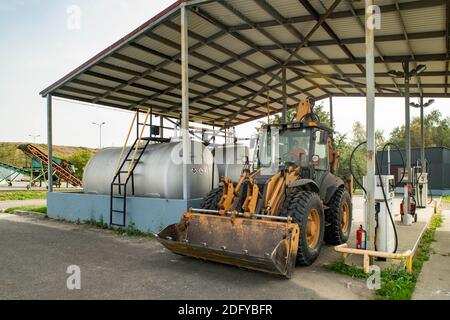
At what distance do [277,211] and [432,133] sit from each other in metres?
52.7

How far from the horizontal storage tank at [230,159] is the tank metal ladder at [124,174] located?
3.04 meters

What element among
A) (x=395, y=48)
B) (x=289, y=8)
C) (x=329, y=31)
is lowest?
(x=395, y=48)

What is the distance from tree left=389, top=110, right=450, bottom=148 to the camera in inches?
1877

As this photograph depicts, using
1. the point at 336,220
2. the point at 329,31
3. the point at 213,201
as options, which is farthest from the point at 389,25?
the point at 213,201

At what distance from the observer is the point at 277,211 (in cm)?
575

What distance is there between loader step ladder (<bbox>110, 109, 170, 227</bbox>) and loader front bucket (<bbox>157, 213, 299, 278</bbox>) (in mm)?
3503

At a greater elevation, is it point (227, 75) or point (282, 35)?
point (282, 35)

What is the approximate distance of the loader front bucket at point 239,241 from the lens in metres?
4.66

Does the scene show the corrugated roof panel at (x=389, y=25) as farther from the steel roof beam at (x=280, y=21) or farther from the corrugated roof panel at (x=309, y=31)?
the steel roof beam at (x=280, y=21)

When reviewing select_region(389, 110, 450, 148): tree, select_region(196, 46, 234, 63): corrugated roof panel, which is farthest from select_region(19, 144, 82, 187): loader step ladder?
select_region(389, 110, 450, 148): tree

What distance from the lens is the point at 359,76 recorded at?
41.5 ft

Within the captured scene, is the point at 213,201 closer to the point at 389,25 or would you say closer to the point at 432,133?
the point at 389,25
